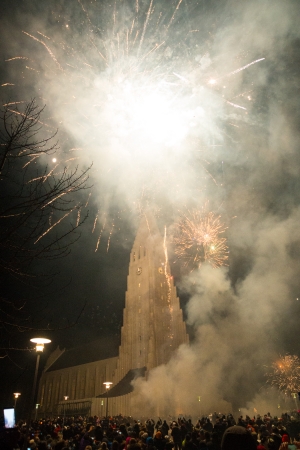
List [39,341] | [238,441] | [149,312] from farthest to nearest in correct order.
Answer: [149,312]
[39,341]
[238,441]

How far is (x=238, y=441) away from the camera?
3398mm

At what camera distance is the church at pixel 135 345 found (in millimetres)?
41469

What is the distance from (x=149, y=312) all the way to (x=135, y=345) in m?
5.27

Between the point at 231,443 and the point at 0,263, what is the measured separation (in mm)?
4697

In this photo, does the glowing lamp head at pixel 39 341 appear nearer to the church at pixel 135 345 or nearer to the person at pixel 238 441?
the person at pixel 238 441

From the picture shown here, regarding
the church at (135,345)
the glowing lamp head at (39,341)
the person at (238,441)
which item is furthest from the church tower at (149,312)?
the person at (238,441)

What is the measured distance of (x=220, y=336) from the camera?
41.2 meters

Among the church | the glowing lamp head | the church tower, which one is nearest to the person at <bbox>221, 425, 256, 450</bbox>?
the glowing lamp head

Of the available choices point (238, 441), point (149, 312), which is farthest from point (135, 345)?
point (238, 441)

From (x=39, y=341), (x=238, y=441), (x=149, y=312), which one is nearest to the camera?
(x=238, y=441)

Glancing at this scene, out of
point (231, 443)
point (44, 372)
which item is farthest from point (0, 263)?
point (44, 372)

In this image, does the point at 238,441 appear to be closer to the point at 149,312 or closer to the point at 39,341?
the point at 39,341

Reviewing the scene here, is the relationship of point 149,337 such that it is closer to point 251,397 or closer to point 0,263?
point 251,397

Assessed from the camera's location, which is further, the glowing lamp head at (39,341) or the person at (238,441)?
the glowing lamp head at (39,341)
